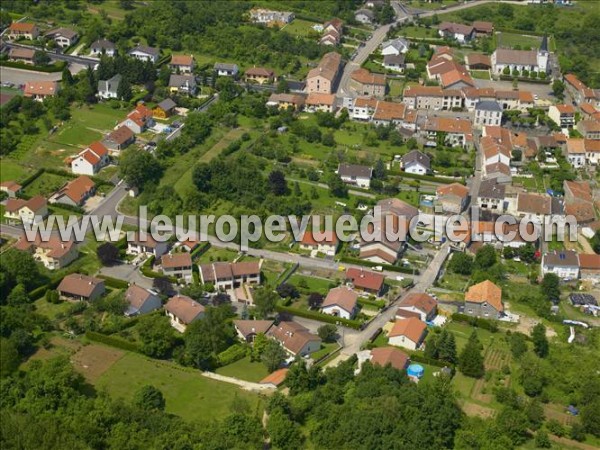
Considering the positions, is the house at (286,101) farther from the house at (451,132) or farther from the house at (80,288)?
the house at (80,288)

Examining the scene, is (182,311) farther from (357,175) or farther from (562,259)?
(562,259)

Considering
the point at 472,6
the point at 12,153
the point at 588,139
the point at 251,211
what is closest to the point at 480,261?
the point at 251,211

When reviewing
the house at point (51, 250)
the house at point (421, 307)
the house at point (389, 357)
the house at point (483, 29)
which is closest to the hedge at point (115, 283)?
the house at point (51, 250)

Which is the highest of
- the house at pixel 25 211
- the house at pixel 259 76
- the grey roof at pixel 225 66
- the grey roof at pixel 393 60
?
the grey roof at pixel 225 66

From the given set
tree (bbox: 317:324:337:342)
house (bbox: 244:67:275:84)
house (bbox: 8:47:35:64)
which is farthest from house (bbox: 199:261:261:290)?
house (bbox: 8:47:35:64)

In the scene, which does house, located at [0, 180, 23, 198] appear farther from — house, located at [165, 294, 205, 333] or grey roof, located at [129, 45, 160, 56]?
grey roof, located at [129, 45, 160, 56]
